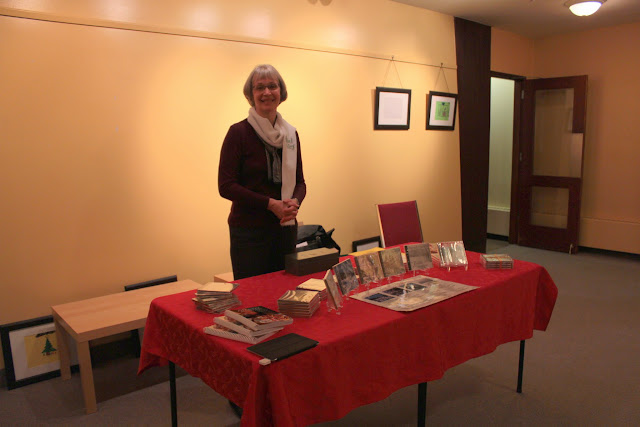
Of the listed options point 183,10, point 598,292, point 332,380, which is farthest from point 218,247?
point 598,292

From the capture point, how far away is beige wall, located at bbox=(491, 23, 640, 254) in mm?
5750

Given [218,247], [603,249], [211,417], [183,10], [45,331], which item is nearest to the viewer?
[211,417]

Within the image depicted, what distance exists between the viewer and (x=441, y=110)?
5.16 m

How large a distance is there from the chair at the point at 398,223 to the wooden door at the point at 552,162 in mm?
2985

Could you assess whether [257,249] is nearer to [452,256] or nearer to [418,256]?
[418,256]

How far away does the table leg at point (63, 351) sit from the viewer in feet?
9.59

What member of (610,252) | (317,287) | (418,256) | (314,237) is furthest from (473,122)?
(317,287)

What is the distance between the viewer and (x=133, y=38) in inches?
122

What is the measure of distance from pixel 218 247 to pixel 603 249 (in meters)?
5.02

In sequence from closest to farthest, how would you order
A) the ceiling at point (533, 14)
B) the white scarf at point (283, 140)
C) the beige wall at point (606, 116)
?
the white scarf at point (283, 140) < the ceiling at point (533, 14) < the beige wall at point (606, 116)

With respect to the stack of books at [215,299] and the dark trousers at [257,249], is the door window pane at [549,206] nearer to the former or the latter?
the dark trousers at [257,249]

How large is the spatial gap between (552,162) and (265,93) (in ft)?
16.8

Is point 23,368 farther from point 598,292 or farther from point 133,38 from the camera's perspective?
point 598,292

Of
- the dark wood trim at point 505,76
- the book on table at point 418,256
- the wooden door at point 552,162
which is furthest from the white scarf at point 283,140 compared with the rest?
the wooden door at point 552,162
